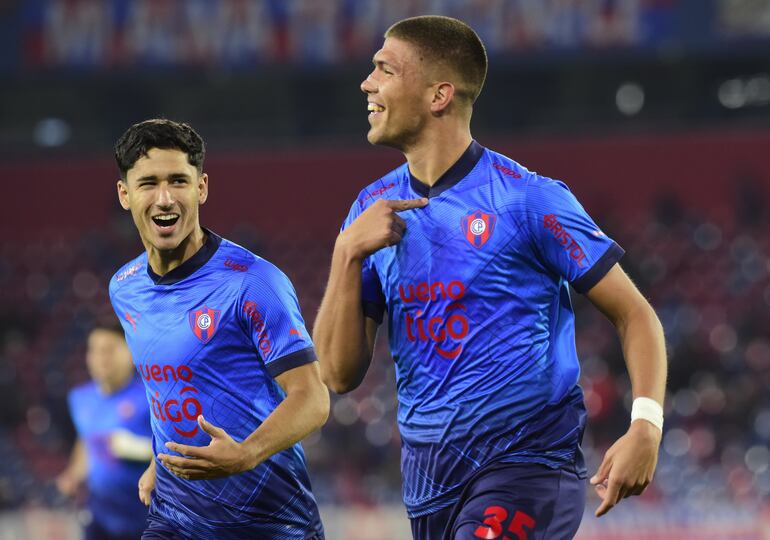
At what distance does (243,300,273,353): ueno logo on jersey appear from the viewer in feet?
11.7

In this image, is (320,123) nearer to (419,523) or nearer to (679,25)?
(679,25)

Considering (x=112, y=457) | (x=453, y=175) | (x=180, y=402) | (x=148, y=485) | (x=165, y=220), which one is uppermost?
(x=453, y=175)

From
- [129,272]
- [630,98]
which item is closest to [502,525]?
[129,272]

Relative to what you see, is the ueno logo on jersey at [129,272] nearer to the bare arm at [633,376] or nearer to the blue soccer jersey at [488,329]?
the blue soccer jersey at [488,329]

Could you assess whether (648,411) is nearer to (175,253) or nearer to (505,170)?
(505,170)

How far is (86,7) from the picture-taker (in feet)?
58.4

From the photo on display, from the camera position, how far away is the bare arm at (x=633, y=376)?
9.55ft

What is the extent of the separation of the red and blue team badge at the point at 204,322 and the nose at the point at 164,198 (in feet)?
1.04

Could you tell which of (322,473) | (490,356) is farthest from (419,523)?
(322,473)

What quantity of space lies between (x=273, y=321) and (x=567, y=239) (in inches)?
33.8

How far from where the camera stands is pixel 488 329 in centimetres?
343

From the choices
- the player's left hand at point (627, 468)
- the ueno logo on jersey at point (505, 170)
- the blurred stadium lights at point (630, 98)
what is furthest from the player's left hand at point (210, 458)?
the blurred stadium lights at point (630, 98)

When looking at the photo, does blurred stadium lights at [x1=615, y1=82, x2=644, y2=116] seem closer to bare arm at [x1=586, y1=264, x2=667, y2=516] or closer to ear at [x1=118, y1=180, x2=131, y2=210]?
ear at [x1=118, y1=180, x2=131, y2=210]

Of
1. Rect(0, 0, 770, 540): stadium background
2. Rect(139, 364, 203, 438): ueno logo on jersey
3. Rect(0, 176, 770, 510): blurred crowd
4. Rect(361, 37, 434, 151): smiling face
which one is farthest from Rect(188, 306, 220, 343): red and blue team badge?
Rect(0, 0, 770, 540): stadium background
